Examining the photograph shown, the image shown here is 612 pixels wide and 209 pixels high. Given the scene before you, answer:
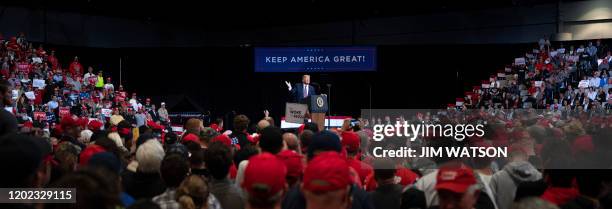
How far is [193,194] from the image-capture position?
365cm

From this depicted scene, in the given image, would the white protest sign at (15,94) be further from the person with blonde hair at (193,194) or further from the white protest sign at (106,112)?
the person with blonde hair at (193,194)

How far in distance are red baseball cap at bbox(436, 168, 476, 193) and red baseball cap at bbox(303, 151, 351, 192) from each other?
1.46ft

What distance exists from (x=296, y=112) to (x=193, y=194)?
610cm

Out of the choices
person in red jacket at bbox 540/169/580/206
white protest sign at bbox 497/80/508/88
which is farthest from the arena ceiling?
person in red jacket at bbox 540/169/580/206

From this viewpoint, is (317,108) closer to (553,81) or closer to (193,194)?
(193,194)

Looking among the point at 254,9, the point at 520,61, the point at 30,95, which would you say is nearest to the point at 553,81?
the point at 520,61

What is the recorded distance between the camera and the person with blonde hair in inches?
141

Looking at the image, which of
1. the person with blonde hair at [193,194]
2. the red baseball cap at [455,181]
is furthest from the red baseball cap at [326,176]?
the person with blonde hair at [193,194]

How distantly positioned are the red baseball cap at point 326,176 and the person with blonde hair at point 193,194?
95 centimetres

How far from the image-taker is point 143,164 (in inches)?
167

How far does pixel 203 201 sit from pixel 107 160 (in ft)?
2.15

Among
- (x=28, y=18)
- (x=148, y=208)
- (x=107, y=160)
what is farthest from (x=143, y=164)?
(x=28, y=18)

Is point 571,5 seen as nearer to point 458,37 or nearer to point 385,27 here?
point 458,37

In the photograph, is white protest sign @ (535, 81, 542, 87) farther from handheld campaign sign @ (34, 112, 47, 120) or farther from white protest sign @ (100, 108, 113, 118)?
handheld campaign sign @ (34, 112, 47, 120)
